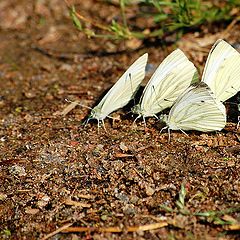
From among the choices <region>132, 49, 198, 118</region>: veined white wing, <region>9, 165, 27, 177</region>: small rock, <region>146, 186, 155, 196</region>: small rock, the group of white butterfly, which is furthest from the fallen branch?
<region>132, 49, 198, 118</region>: veined white wing

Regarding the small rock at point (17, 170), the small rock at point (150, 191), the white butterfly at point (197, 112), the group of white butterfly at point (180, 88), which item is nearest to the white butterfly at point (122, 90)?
the group of white butterfly at point (180, 88)

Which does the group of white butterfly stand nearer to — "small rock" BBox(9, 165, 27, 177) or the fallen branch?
"small rock" BBox(9, 165, 27, 177)

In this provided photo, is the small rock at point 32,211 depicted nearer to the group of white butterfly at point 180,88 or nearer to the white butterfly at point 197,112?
the group of white butterfly at point 180,88

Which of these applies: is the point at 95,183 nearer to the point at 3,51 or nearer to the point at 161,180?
the point at 161,180

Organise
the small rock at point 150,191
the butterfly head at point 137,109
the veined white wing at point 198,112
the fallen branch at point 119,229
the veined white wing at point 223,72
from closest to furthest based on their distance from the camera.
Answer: the fallen branch at point 119,229 → the small rock at point 150,191 → the veined white wing at point 198,112 → the veined white wing at point 223,72 → the butterfly head at point 137,109

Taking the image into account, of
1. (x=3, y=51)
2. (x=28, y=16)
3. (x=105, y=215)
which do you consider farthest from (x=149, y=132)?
(x=28, y=16)

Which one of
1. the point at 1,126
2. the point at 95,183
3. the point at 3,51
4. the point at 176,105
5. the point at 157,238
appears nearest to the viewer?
the point at 157,238

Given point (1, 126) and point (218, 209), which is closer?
point (218, 209)
